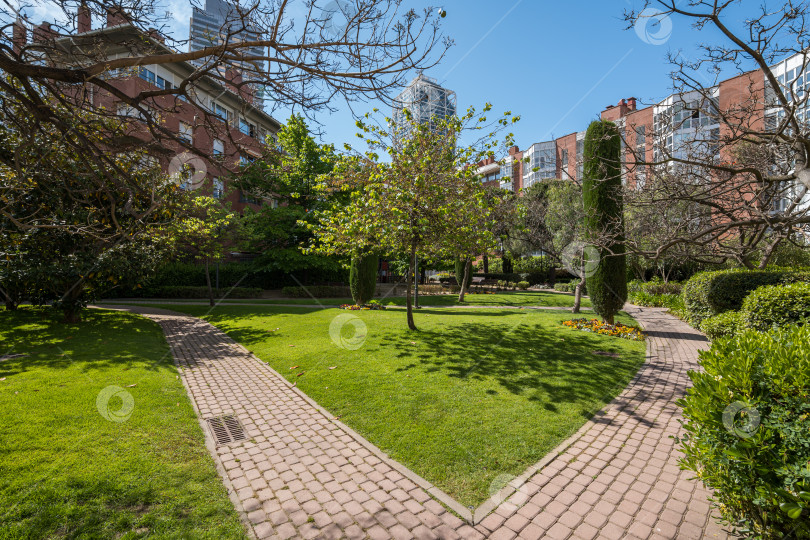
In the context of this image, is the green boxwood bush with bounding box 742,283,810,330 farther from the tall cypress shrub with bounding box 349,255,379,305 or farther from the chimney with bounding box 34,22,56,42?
the tall cypress shrub with bounding box 349,255,379,305

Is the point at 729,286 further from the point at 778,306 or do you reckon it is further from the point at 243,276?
the point at 243,276

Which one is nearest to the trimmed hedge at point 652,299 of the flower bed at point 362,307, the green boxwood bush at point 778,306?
the green boxwood bush at point 778,306

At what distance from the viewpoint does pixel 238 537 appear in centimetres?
275

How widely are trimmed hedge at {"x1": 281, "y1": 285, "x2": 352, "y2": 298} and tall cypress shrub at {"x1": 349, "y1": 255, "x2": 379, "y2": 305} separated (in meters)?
7.70

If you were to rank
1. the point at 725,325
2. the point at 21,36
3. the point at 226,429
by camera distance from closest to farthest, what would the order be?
the point at 21,36 → the point at 226,429 → the point at 725,325

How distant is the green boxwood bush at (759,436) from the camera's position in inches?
87.5

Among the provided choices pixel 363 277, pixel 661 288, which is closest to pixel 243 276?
pixel 363 277

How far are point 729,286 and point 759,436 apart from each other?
32.2ft

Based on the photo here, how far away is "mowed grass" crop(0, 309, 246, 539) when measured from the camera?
2.86m

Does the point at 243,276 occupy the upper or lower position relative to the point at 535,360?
upper

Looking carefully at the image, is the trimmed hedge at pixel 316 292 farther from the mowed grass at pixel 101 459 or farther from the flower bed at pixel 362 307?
the mowed grass at pixel 101 459

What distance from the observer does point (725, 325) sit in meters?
8.66

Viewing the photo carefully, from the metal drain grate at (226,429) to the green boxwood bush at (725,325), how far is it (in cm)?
913

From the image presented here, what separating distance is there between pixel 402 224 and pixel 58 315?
12319 mm
